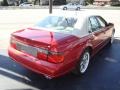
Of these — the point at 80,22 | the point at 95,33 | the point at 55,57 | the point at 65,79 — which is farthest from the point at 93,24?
the point at 55,57

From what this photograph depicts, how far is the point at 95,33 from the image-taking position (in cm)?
647

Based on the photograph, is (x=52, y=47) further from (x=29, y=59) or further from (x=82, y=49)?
(x=82, y=49)

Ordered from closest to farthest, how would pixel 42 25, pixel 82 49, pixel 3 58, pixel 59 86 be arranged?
1. pixel 59 86
2. pixel 82 49
3. pixel 42 25
4. pixel 3 58

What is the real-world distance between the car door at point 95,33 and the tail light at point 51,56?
1665 millimetres

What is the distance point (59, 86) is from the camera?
204 inches

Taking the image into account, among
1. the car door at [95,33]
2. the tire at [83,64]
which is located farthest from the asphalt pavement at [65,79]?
the car door at [95,33]

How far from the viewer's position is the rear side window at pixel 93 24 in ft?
21.1

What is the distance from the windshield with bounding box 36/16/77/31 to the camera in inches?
235

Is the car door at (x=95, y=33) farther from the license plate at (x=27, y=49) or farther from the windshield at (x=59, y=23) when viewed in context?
the license plate at (x=27, y=49)

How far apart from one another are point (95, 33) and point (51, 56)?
2.06 meters

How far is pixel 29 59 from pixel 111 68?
246 centimetres

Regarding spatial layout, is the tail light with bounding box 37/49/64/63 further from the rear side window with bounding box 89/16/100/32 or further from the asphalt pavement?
the rear side window with bounding box 89/16/100/32

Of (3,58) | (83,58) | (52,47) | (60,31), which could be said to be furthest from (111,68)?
(3,58)

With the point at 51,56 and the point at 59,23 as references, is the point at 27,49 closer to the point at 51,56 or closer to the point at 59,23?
the point at 51,56
